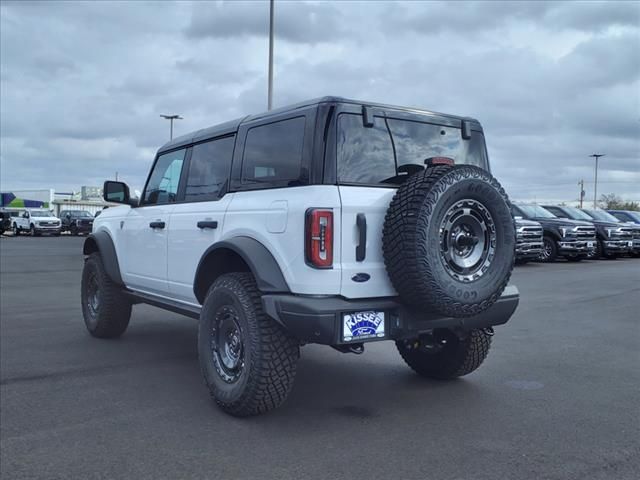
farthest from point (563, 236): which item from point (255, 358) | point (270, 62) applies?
point (255, 358)

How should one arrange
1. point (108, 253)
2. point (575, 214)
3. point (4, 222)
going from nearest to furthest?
point (108, 253)
point (575, 214)
point (4, 222)

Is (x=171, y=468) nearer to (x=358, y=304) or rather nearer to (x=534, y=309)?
(x=358, y=304)

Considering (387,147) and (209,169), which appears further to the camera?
(209,169)

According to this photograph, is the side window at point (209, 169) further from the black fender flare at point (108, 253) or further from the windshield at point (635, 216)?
the windshield at point (635, 216)

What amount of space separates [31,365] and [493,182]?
4284 millimetres

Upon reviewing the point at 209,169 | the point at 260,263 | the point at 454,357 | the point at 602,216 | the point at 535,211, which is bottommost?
the point at 454,357

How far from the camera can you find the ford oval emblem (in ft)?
12.5

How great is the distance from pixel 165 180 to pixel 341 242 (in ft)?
8.85

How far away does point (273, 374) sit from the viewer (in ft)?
12.8

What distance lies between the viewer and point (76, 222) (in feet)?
133

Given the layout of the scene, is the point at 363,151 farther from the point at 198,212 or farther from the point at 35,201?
the point at 35,201

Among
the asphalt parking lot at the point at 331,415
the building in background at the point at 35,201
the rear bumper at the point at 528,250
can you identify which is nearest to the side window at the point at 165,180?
the asphalt parking lot at the point at 331,415

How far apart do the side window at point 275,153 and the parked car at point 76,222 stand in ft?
123

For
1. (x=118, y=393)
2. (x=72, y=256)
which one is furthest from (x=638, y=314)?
(x=72, y=256)
